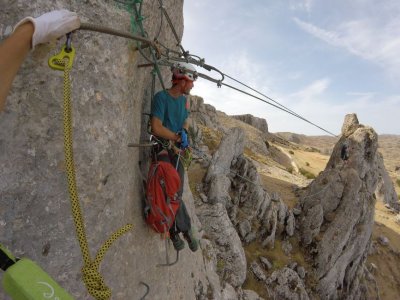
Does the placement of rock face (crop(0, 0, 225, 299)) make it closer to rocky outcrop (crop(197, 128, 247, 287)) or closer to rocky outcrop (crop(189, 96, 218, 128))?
rocky outcrop (crop(197, 128, 247, 287))

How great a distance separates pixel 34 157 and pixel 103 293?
1.69 metres

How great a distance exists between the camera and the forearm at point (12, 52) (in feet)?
10.1

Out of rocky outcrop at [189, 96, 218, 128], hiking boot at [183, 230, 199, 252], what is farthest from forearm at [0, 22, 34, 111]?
rocky outcrop at [189, 96, 218, 128]

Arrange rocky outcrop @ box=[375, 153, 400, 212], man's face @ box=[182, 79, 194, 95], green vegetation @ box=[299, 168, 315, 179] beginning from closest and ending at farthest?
man's face @ box=[182, 79, 194, 95] → rocky outcrop @ box=[375, 153, 400, 212] → green vegetation @ box=[299, 168, 315, 179]

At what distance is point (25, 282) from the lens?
92.6 inches

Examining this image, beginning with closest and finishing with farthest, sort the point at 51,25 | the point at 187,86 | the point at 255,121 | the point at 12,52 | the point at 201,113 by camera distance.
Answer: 1. the point at 12,52
2. the point at 51,25
3. the point at 187,86
4. the point at 201,113
5. the point at 255,121

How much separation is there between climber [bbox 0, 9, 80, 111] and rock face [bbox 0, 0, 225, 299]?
0.38 meters

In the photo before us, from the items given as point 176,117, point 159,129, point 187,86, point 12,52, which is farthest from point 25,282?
point 187,86

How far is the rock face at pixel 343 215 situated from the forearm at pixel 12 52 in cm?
2221

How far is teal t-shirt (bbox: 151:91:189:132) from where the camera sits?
244 inches

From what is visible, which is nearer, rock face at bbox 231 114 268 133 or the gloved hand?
the gloved hand

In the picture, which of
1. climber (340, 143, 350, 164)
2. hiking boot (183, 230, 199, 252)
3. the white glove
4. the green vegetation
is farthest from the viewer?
the green vegetation

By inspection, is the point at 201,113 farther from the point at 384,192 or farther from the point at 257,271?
the point at 257,271

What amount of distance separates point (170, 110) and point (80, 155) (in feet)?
8.63
